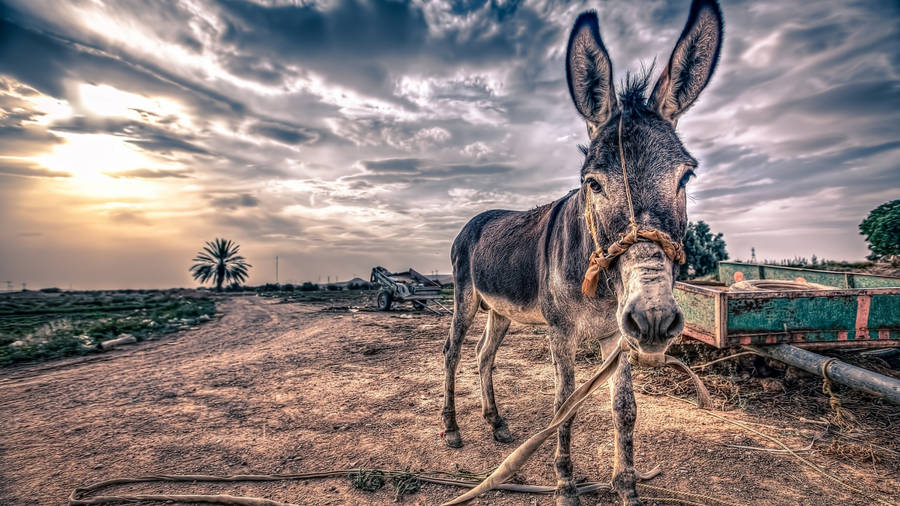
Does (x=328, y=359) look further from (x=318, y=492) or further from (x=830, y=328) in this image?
(x=830, y=328)

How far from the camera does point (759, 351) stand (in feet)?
14.8

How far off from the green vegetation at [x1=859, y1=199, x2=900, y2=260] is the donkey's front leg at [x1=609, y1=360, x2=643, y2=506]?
16220mm

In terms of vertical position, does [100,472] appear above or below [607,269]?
below

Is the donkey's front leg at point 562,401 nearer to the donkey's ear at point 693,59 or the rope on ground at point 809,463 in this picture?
the donkey's ear at point 693,59

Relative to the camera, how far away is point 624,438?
9.23ft

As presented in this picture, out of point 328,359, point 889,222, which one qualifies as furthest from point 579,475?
point 889,222

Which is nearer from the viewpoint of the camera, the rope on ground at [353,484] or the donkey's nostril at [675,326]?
the donkey's nostril at [675,326]

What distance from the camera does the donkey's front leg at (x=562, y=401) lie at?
9.53 feet

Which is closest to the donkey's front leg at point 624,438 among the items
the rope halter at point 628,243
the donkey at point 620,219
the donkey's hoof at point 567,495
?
the donkey at point 620,219

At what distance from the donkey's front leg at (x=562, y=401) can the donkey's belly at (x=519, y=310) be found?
518 millimetres

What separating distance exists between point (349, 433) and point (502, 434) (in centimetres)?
183

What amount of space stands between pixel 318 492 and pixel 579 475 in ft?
7.82

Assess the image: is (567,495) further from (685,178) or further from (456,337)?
(685,178)

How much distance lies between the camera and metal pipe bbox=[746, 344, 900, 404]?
3225 mm
